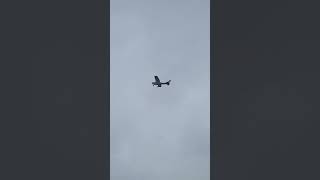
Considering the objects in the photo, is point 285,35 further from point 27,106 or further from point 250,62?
point 27,106

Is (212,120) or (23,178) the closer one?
(23,178)

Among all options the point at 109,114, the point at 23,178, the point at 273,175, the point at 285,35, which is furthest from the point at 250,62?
the point at 23,178

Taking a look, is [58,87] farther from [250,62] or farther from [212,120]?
[250,62]

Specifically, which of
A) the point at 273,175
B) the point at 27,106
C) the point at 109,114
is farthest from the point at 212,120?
the point at 27,106

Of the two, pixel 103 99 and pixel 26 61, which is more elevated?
pixel 26 61

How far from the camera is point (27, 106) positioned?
3.22m

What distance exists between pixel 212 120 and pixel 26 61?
5.30ft

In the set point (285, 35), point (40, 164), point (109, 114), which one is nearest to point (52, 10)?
point (109, 114)

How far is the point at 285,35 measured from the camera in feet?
10.9

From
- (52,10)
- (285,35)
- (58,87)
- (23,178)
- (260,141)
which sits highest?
(52,10)

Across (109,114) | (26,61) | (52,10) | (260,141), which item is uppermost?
(52,10)

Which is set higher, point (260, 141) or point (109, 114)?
point (109, 114)

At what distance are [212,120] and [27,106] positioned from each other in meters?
1.53

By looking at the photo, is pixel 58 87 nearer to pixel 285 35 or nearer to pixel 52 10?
pixel 52 10
